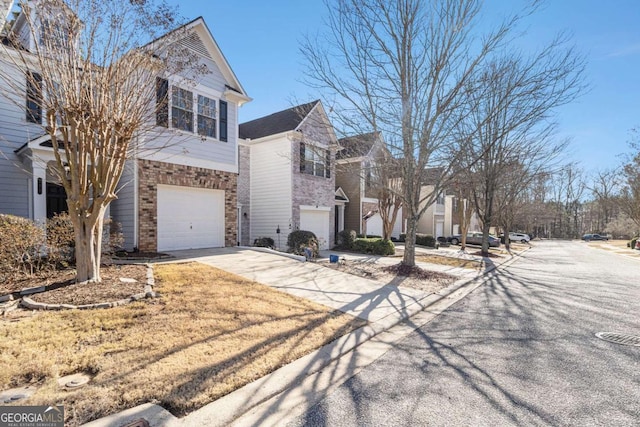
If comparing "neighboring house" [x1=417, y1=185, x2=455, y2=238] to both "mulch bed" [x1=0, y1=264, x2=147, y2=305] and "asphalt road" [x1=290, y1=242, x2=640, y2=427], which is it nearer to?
"asphalt road" [x1=290, y1=242, x2=640, y2=427]

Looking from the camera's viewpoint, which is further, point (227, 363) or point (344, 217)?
point (344, 217)

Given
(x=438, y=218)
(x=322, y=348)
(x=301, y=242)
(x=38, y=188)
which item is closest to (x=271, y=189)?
(x=301, y=242)

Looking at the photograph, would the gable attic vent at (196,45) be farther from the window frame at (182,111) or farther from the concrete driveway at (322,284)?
the concrete driveway at (322,284)

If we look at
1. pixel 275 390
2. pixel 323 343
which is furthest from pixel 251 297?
pixel 275 390

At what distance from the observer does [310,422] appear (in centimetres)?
272

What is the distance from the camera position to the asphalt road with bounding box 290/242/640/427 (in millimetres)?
2854

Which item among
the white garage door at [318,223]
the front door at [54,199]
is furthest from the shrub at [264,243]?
the front door at [54,199]

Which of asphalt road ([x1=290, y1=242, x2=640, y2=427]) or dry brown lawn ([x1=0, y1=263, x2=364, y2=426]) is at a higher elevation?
dry brown lawn ([x1=0, y1=263, x2=364, y2=426])

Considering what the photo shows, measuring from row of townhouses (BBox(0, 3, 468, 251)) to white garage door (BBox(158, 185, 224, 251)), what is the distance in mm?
37

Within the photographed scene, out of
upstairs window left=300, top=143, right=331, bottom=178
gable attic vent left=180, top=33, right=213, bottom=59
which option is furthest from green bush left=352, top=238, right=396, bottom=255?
gable attic vent left=180, top=33, right=213, bottom=59

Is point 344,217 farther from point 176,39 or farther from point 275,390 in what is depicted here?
point 275,390

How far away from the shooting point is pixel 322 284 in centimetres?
798

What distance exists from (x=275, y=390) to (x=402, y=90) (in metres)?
9.59

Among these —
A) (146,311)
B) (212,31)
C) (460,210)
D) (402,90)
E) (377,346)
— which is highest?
(212,31)
